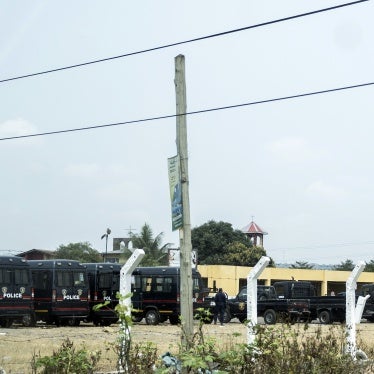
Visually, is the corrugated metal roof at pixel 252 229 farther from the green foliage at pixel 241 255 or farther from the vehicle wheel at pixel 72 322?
the vehicle wheel at pixel 72 322

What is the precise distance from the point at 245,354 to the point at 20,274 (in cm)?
2226

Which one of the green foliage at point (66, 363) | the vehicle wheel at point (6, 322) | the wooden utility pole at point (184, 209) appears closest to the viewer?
the green foliage at point (66, 363)

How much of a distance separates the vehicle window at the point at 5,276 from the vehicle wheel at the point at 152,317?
287 inches

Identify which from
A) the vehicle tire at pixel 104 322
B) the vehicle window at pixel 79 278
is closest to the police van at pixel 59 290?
the vehicle window at pixel 79 278

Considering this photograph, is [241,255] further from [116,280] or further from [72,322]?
[72,322]

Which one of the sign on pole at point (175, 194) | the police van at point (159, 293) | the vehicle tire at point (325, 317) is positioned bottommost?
the vehicle tire at point (325, 317)

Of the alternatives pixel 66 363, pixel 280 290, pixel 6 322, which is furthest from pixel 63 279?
pixel 66 363

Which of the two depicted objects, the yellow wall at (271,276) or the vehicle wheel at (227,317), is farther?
the yellow wall at (271,276)

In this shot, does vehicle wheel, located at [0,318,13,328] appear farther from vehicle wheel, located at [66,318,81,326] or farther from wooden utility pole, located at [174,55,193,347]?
wooden utility pole, located at [174,55,193,347]

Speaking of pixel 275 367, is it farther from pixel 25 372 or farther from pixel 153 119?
pixel 153 119

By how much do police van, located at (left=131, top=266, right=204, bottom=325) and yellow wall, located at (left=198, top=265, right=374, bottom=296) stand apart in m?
27.8

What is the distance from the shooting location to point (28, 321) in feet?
103

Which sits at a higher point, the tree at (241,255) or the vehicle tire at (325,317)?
the tree at (241,255)

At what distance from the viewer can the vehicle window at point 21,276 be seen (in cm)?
3034
